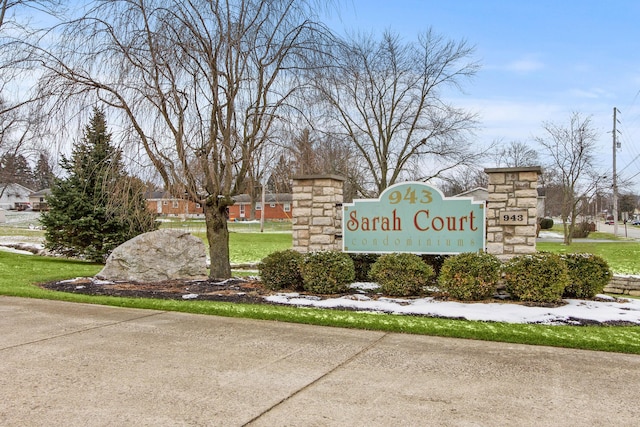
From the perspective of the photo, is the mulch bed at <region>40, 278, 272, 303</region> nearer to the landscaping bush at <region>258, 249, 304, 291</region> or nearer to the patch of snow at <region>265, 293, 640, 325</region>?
the landscaping bush at <region>258, 249, 304, 291</region>

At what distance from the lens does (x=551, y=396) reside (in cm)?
352

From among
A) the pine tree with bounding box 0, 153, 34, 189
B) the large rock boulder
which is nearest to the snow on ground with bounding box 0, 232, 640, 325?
the large rock boulder

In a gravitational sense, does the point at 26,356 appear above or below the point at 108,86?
below

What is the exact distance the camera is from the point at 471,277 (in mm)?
7270

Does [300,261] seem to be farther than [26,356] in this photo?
Yes

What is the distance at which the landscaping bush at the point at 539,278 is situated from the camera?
696 centimetres

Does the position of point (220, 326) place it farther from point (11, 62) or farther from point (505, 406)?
point (11, 62)

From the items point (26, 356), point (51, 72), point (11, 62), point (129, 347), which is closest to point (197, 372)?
point (129, 347)

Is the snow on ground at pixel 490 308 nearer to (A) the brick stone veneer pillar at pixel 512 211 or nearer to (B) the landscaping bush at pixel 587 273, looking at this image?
(B) the landscaping bush at pixel 587 273

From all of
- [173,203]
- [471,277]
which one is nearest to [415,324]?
[471,277]

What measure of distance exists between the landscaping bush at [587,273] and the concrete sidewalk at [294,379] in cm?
307

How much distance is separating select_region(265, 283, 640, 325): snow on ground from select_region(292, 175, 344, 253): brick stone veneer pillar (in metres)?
1.52

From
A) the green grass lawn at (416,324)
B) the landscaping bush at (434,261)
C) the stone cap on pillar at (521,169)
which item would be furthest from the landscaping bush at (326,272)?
the stone cap on pillar at (521,169)

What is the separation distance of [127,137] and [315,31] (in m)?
3.88
